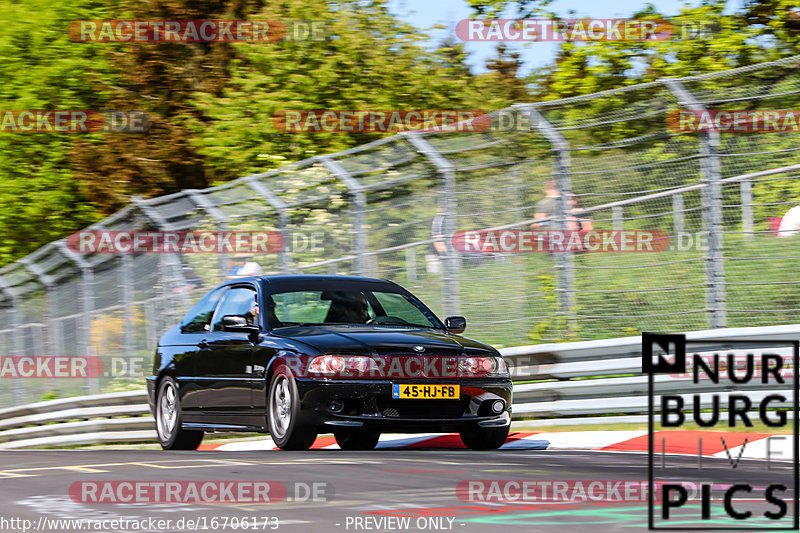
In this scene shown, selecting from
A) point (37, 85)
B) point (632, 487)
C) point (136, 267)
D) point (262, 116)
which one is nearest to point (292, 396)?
point (632, 487)

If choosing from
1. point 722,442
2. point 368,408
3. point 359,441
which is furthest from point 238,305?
point 722,442

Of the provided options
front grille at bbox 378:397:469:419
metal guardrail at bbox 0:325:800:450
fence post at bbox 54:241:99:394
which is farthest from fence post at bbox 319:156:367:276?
fence post at bbox 54:241:99:394

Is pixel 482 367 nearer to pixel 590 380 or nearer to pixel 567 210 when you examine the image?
pixel 590 380

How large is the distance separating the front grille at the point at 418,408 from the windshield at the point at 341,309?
1.26 metres

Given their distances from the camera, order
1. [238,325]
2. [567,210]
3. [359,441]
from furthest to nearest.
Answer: [567,210], [359,441], [238,325]

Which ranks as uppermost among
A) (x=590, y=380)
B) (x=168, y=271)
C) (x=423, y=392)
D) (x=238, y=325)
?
(x=168, y=271)

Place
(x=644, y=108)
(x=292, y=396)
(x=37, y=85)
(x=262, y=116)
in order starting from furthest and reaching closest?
(x=37, y=85) < (x=262, y=116) < (x=644, y=108) < (x=292, y=396)

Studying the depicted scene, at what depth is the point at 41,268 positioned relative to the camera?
20.8 meters

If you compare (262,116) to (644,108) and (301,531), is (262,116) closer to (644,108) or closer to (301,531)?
(644,108)

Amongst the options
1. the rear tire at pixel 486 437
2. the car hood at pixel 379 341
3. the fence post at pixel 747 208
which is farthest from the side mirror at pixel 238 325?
the fence post at pixel 747 208

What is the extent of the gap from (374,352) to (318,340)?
17.8 inches

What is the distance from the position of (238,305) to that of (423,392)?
2282 mm

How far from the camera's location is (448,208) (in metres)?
13.3

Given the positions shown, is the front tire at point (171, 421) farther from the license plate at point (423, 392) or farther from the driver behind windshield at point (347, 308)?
the license plate at point (423, 392)
